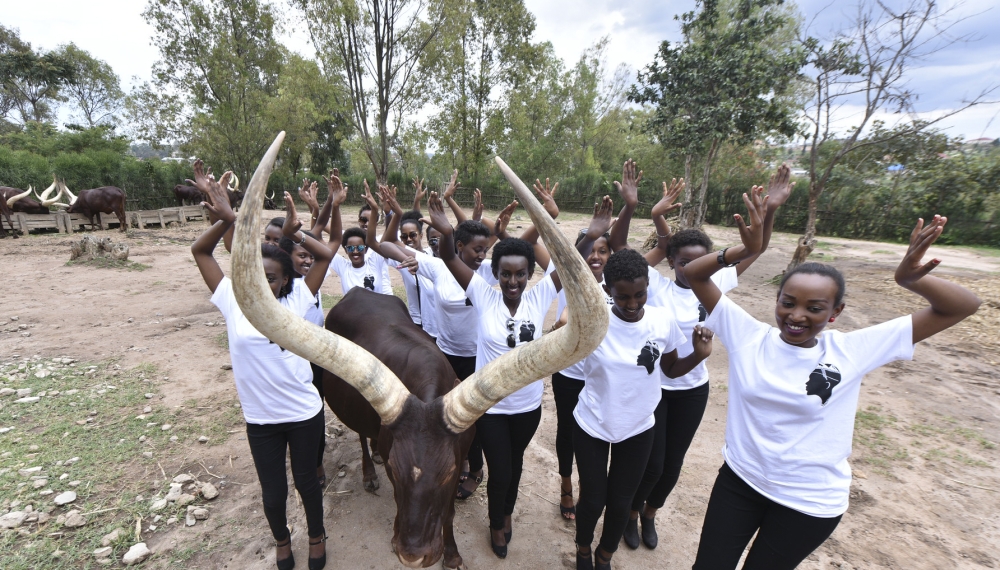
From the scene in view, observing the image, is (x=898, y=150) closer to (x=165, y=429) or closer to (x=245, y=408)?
(x=245, y=408)

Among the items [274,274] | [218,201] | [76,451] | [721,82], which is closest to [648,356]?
[274,274]

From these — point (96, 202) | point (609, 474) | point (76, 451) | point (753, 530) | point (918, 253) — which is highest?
point (96, 202)

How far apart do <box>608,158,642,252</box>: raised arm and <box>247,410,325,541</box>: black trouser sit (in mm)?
2688

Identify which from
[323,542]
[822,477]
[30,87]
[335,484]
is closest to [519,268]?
[822,477]

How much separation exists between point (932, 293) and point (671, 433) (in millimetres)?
1762

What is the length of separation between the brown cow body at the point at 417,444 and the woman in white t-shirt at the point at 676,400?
1328 mm

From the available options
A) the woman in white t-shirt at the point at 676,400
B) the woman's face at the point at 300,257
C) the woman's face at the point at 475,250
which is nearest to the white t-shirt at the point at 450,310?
the woman's face at the point at 475,250

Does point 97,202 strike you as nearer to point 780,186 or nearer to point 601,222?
point 601,222

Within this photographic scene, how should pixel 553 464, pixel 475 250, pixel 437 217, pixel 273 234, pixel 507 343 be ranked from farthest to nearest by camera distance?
pixel 273 234 < pixel 553 464 < pixel 437 217 < pixel 475 250 < pixel 507 343

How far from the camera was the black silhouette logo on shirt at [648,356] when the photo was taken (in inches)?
100.0

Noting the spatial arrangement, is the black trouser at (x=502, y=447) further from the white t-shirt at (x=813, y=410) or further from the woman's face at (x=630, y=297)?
the white t-shirt at (x=813, y=410)

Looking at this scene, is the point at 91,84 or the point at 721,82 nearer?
the point at 721,82

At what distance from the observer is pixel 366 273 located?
4.83 metres

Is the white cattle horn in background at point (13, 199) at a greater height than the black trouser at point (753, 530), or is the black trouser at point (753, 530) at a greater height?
the white cattle horn in background at point (13, 199)
